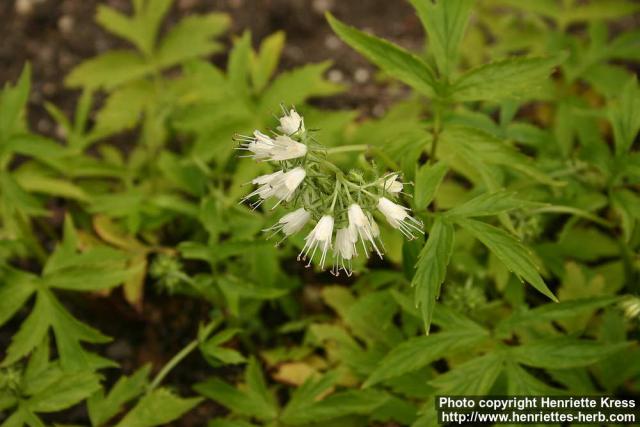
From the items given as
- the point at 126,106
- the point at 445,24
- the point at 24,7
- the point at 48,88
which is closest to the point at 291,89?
the point at 445,24

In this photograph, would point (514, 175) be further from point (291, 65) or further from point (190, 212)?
point (291, 65)

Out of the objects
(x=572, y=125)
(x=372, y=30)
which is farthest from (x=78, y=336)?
(x=372, y=30)

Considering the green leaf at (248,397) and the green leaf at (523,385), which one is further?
the green leaf at (248,397)

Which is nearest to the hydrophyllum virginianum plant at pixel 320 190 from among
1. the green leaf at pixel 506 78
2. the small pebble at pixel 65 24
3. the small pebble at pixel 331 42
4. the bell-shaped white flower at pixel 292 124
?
the bell-shaped white flower at pixel 292 124

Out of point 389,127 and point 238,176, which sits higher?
point 389,127

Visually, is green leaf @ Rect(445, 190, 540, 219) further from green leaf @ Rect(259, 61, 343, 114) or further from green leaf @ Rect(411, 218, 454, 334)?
green leaf @ Rect(259, 61, 343, 114)

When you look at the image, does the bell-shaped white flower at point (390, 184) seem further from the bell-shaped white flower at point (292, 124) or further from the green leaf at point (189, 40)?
the green leaf at point (189, 40)

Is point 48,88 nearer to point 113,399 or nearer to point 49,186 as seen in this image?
point 49,186
